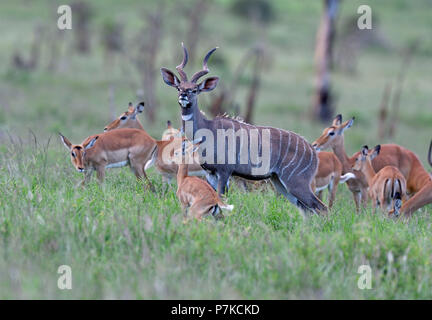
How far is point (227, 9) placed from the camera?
37812 mm

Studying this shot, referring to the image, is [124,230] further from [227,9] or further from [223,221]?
[227,9]

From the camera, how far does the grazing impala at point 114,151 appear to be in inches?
280

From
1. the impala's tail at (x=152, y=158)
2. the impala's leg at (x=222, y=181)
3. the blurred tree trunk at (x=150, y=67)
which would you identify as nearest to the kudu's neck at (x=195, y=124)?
the impala's leg at (x=222, y=181)

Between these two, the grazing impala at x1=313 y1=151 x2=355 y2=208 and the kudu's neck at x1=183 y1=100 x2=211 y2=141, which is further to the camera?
the grazing impala at x1=313 y1=151 x2=355 y2=208

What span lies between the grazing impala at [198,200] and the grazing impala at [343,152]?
2.71 meters

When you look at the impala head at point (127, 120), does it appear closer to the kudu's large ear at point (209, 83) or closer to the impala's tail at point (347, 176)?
the kudu's large ear at point (209, 83)

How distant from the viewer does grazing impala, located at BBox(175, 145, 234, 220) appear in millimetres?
5516

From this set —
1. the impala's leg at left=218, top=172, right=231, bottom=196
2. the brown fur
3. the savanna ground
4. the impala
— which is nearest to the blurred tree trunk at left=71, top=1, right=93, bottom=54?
the savanna ground

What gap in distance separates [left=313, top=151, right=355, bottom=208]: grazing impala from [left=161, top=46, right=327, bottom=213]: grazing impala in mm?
949

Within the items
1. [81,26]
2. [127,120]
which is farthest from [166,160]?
[81,26]

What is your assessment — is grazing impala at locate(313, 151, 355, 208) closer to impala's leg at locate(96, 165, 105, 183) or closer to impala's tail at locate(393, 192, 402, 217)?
impala's tail at locate(393, 192, 402, 217)

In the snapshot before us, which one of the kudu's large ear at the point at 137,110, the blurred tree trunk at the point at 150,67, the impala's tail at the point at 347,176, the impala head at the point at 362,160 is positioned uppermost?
the blurred tree trunk at the point at 150,67

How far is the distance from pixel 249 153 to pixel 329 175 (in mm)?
1568
